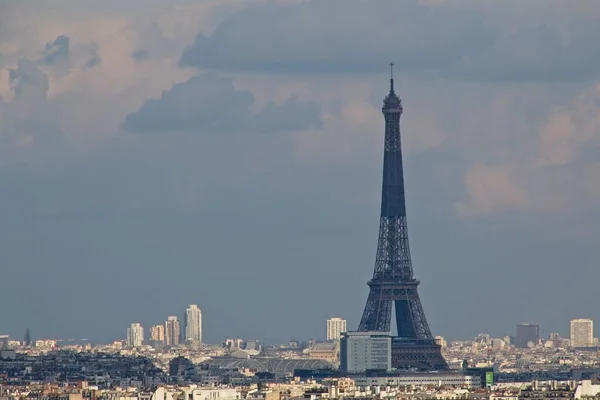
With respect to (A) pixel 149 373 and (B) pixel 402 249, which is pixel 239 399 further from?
(B) pixel 402 249

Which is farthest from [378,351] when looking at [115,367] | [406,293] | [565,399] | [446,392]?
[565,399]

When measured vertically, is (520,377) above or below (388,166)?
below

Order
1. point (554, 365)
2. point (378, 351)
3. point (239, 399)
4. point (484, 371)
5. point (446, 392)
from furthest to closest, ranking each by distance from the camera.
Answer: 1. point (554, 365)
2. point (378, 351)
3. point (484, 371)
4. point (446, 392)
5. point (239, 399)

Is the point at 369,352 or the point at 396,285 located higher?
the point at 396,285
